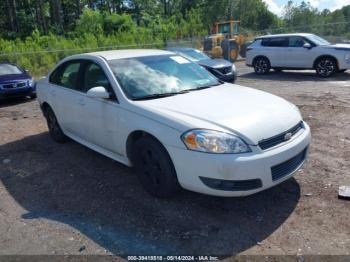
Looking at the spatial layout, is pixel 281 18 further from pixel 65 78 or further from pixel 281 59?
pixel 65 78

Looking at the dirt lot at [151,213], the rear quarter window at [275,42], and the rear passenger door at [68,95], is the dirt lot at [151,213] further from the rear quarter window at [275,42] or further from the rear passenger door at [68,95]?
the rear quarter window at [275,42]

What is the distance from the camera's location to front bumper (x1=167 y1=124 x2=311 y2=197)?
3.41 m

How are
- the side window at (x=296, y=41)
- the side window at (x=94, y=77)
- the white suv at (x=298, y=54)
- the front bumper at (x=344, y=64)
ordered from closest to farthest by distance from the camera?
the side window at (x=94, y=77), the front bumper at (x=344, y=64), the white suv at (x=298, y=54), the side window at (x=296, y=41)

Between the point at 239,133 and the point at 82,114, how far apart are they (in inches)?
100

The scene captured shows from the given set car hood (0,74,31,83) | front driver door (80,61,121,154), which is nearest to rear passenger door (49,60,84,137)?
front driver door (80,61,121,154)

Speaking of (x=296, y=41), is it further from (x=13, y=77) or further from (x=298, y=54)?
(x=13, y=77)

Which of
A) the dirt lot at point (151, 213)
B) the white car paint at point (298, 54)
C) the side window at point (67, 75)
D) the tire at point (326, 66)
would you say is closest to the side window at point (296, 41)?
the white car paint at point (298, 54)

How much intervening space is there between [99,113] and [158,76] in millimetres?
891

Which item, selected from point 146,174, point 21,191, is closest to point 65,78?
point 21,191

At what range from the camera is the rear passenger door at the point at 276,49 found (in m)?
14.2

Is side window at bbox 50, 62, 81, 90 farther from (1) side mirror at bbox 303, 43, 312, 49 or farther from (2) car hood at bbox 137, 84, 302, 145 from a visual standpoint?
(1) side mirror at bbox 303, 43, 312, 49

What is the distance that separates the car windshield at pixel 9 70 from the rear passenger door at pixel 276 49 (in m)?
9.28

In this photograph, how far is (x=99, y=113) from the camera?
470 cm

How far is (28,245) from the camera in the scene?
3.48 metres
